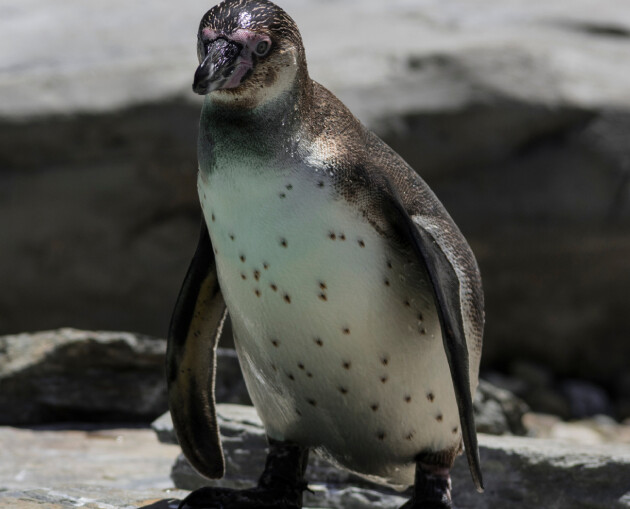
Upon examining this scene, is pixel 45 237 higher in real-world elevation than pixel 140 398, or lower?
higher

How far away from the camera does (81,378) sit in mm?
4156

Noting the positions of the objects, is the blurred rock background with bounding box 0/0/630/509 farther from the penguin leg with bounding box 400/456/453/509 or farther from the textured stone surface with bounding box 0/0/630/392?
the penguin leg with bounding box 400/456/453/509

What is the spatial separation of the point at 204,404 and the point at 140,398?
159cm

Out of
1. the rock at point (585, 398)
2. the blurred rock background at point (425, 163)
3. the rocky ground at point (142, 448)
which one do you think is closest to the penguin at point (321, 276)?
the rocky ground at point (142, 448)

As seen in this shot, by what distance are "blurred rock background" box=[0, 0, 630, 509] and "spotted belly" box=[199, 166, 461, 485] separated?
120 inches

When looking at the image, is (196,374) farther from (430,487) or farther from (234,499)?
(430,487)

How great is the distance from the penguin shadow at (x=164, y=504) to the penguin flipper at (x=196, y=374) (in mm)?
167

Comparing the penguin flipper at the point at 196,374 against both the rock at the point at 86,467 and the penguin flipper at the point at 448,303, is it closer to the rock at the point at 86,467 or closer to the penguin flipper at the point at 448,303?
the rock at the point at 86,467

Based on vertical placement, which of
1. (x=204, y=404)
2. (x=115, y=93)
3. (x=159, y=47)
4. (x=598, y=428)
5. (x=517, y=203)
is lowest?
(x=598, y=428)

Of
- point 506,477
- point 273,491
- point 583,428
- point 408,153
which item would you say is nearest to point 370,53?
point 408,153

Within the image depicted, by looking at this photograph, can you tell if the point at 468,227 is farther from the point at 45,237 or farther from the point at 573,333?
the point at 45,237

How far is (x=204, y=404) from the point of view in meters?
2.66

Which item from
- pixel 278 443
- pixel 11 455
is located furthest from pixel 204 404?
pixel 11 455

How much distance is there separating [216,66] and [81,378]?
2.40 meters
